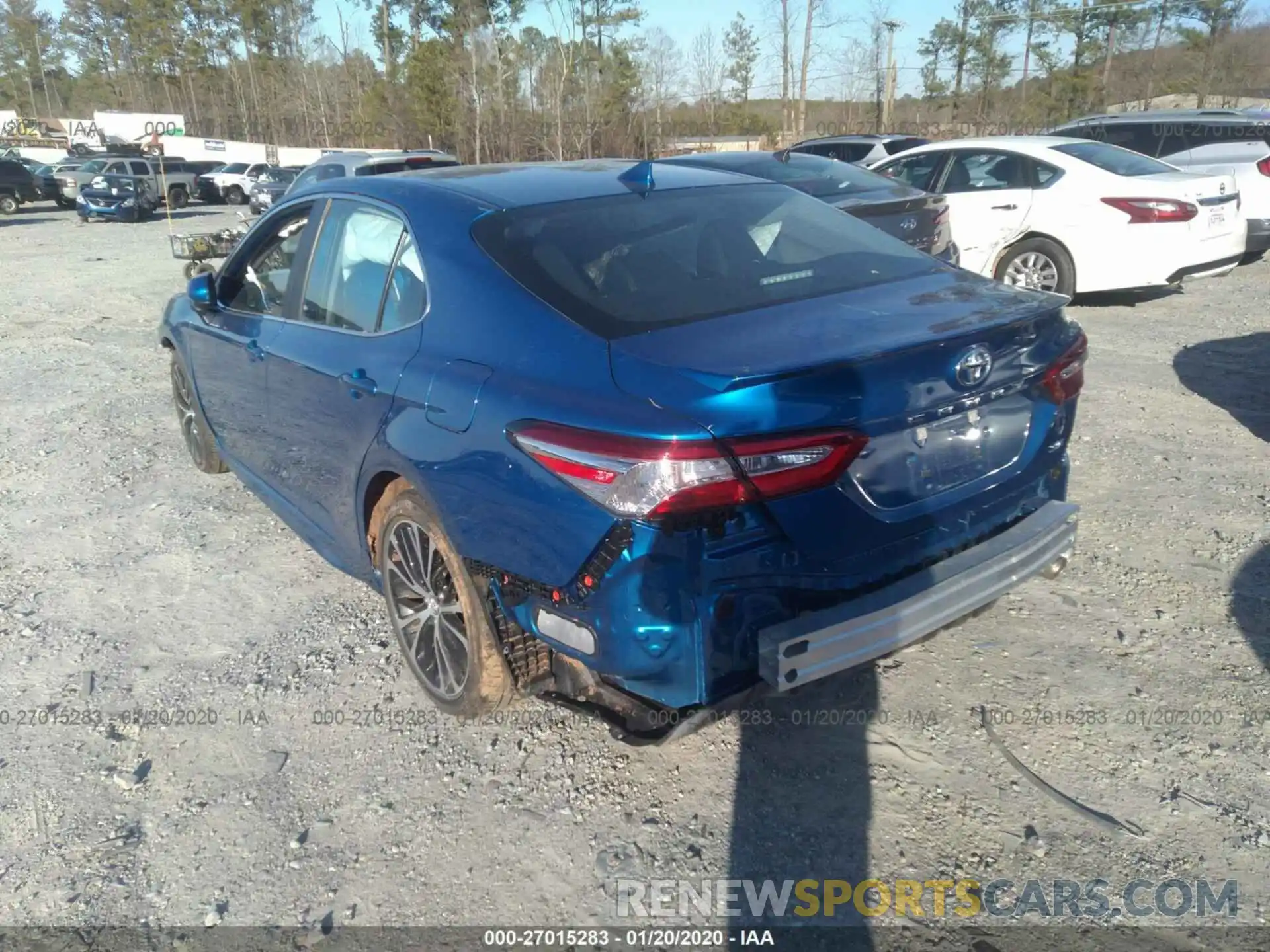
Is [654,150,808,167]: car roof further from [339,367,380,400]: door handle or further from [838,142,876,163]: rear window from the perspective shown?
[838,142,876,163]: rear window

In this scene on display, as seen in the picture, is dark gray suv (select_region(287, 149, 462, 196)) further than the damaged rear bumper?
Yes

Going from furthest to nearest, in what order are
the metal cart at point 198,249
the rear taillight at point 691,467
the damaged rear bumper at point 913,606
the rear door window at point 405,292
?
the metal cart at point 198,249, the rear door window at point 405,292, the damaged rear bumper at point 913,606, the rear taillight at point 691,467

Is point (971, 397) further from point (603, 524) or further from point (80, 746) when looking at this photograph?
point (80, 746)

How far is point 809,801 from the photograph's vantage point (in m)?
2.92

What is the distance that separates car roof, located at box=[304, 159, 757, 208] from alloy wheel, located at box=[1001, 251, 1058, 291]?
6.03 m

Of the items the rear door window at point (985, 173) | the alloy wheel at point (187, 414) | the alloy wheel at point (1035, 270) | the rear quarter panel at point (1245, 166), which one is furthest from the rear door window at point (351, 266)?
the rear quarter panel at point (1245, 166)

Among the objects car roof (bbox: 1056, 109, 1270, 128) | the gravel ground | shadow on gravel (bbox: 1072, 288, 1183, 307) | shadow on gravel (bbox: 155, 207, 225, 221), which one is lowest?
the gravel ground

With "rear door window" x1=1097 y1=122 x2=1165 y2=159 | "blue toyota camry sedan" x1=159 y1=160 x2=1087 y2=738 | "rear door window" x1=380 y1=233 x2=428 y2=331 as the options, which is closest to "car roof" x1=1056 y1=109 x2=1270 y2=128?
"rear door window" x1=1097 y1=122 x2=1165 y2=159

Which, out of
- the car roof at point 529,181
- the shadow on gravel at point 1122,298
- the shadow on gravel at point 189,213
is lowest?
the shadow on gravel at point 189,213

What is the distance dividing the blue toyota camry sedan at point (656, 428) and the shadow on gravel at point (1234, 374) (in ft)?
11.9

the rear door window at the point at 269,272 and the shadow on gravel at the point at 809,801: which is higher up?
the rear door window at the point at 269,272

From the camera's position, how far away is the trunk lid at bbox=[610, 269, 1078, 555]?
7.97ft

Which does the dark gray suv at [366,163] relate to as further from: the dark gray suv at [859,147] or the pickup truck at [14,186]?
the pickup truck at [14,186]

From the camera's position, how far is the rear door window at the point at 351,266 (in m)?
3.43
